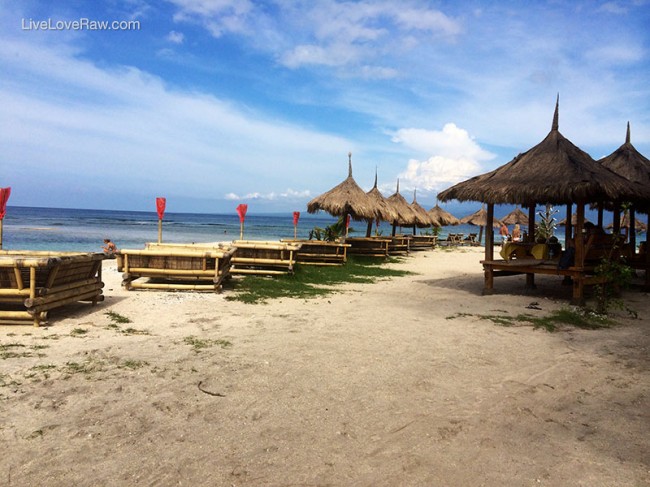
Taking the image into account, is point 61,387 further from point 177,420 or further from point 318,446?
point 318,446

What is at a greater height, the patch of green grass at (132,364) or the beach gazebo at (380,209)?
the beach gazebo at (380,209)

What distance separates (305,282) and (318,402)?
318 inches

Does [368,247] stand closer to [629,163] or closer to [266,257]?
[266,257]

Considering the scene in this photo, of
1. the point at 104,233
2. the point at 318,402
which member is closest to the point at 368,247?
the point at 318,402

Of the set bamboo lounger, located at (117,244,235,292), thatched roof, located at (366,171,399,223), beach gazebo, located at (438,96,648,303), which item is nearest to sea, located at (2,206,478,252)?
thatched roof, located at (366,171,399,223)

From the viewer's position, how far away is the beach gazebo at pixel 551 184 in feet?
30.8

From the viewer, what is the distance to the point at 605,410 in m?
4.10

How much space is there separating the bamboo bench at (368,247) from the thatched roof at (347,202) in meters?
1.03

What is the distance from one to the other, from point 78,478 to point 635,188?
11.1 meters

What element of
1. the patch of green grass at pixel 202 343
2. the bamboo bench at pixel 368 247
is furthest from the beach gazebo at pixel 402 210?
A: the patch of green grass at pixel 202 343

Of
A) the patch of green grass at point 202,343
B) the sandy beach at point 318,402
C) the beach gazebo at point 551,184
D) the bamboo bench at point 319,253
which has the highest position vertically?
the beach gazebo at point 551,184

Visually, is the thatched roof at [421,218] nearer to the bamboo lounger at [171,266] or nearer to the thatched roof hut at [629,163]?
the thatched roof hut at [629,163]

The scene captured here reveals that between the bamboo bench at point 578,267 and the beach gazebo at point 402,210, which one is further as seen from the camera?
the beach gazebo at point 402,210

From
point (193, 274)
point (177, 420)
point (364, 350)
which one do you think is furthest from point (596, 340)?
point (193, 274)
